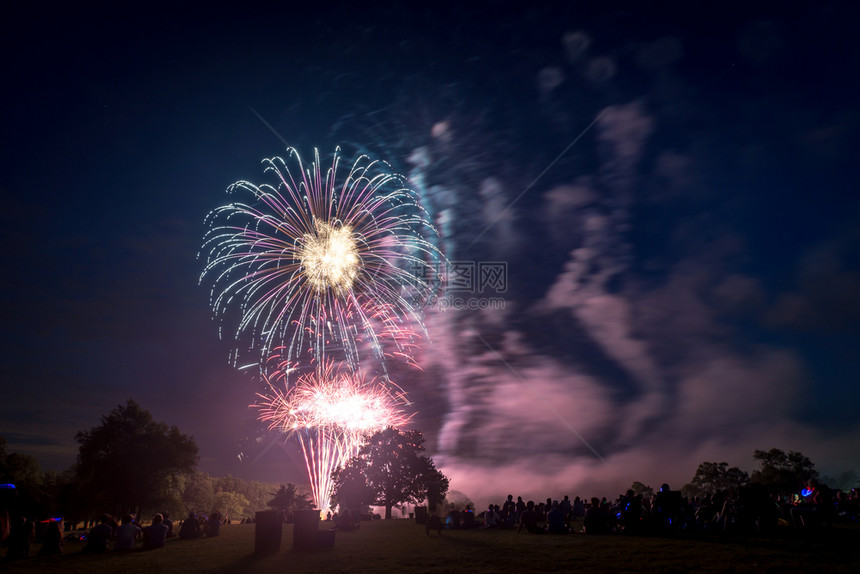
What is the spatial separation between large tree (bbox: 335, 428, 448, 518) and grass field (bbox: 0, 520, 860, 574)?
48.8 m

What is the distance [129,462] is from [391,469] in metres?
A: 34.9

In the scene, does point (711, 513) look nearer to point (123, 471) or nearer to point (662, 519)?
point (662, 519)

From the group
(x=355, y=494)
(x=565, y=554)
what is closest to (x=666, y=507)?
(x=565, y=554)

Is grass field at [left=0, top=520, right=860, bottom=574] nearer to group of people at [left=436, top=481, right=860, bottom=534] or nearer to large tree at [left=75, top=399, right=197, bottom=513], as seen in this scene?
group of people at [left=436, top=481, right=860, bottom=534]

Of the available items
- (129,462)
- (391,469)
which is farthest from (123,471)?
(391,469)

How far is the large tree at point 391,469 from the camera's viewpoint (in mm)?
68250

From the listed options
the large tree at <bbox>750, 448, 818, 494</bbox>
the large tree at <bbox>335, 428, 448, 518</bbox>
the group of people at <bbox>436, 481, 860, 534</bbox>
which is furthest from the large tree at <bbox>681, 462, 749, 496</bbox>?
the group of people at <bbox>436, 481, 860, 534</bbox>

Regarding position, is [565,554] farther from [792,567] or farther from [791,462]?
[791,462]

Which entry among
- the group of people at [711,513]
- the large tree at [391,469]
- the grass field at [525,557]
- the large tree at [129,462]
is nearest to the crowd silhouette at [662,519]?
the group of people at [711,513]

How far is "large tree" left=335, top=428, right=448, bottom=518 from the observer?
2687 inches

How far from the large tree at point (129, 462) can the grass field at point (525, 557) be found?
55820 mm

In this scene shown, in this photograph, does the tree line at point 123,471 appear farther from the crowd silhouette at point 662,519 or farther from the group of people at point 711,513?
the group of people at point 711,513

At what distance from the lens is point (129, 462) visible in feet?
225

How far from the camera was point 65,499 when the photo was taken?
71.1m
